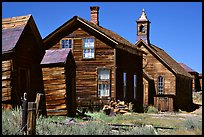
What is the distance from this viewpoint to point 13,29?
1586cm

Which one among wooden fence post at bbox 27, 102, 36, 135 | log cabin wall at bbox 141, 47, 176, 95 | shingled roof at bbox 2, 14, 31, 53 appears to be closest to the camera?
wooden fence post at bbox 27, 102, 36, 135

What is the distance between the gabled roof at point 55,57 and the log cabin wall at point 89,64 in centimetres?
588

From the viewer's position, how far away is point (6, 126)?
868cm

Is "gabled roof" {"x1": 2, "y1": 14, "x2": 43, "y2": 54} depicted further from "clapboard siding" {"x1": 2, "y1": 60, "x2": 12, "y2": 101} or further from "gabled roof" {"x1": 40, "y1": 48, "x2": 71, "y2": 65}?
"gabled roof" {"x1": 40, "y1": 48, "x2": 71, "y2": 65}

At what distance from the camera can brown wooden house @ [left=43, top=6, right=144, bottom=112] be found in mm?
22875

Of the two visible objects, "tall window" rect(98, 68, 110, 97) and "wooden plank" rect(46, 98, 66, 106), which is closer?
"wooden plank" rect(46, 98, 66, 106)

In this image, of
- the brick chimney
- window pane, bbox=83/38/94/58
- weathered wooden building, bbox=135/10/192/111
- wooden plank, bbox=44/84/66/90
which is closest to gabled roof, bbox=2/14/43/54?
wooden plank, bbox=44/84/66/90

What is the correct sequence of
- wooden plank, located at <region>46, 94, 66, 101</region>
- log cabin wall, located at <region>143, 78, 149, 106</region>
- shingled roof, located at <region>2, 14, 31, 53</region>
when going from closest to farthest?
shingled roof, located at <region>2, 14, 31, 53</region> < wooden plank, located at <region>46, 94, 66, 101</region> < log cabin wall, located at <region>143, 78, 149, 106</region>

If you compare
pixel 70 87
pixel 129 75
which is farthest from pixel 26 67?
pixel 129 75

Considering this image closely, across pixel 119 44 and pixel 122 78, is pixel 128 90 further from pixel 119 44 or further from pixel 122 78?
pixel 119 44

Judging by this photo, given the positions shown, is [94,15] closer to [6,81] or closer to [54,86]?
[54,86]

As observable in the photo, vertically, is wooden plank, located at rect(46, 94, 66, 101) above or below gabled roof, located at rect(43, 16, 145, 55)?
below

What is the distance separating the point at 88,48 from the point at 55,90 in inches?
286

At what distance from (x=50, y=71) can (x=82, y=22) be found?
719 cm
